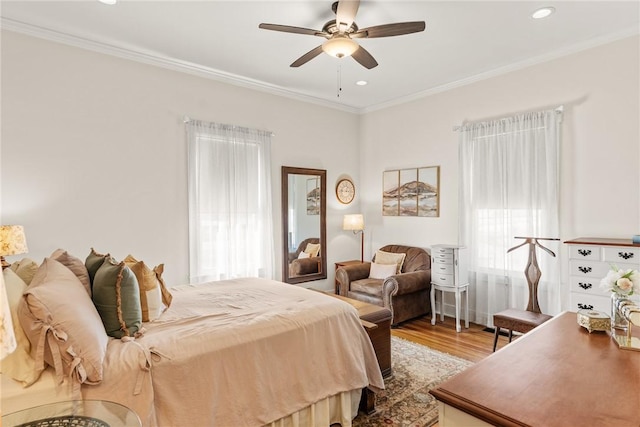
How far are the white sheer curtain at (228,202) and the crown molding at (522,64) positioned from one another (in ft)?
7.24

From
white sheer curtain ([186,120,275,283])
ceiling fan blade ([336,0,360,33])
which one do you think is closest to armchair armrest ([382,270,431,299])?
white sheer curtain ([186,120,275,283])

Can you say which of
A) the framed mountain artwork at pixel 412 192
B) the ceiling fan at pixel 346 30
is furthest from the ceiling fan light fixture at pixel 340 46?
the framed mountain artwork at pixel 412 192

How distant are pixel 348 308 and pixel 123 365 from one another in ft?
4.54

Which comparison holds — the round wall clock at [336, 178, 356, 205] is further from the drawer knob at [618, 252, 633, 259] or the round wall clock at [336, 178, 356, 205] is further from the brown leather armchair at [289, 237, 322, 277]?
the drawer knob at [618, 252, 633, 259]

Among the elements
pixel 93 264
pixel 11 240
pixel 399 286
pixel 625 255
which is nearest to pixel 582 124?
pixel 625 255

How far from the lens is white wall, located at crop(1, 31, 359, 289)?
3122mm

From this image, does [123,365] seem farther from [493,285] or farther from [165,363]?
[493,285]

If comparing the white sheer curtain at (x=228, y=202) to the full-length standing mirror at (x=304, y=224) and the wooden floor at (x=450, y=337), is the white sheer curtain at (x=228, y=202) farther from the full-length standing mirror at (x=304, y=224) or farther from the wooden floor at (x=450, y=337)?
the wooden floor at (x=450, y=337)

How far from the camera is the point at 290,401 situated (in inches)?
78.0

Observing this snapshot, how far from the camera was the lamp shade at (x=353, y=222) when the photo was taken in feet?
18.1

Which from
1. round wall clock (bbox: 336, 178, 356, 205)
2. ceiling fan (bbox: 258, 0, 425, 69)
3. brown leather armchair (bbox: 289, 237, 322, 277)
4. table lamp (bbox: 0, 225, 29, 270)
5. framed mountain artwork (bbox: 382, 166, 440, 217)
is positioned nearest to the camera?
ceiling fan (bbox: 258, 0, 425, 69)

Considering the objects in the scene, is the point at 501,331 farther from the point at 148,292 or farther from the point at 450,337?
the point at 148,292

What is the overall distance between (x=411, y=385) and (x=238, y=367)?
5.28ft

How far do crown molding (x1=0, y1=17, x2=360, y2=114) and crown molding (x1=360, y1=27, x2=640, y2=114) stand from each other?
4.43ft
